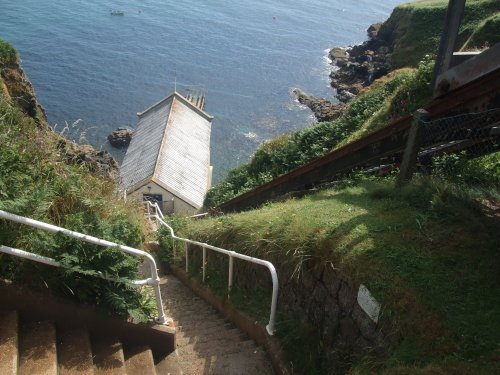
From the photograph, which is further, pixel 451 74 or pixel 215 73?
pixel 215 73

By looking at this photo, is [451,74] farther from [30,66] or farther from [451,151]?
[30,66]

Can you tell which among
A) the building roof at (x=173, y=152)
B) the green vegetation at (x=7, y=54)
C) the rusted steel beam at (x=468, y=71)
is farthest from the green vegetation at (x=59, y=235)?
the building roof at (x=173, y=152)

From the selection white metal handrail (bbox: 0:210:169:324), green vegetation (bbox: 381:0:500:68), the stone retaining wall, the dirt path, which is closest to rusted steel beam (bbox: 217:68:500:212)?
the stone retaining wall

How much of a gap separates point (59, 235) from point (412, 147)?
456 centimetres

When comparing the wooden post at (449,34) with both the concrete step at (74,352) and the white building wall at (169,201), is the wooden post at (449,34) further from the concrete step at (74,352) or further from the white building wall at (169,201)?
the white building wall at (169,201)

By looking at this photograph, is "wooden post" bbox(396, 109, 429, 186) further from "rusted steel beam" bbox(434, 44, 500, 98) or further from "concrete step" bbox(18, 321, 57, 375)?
"concrete step" bbox(18, 321, 57, 375)

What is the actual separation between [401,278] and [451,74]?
2.58 meters

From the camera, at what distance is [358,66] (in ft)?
153

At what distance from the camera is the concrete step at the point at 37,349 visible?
432cm

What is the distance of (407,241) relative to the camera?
16.6 feet

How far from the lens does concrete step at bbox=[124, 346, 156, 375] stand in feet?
16.6

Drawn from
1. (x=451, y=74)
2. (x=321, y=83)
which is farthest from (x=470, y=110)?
(x=321, y=83)

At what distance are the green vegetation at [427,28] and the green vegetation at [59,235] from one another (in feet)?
92.0

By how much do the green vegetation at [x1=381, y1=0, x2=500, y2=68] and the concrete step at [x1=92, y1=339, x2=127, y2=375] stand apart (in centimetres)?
2903
